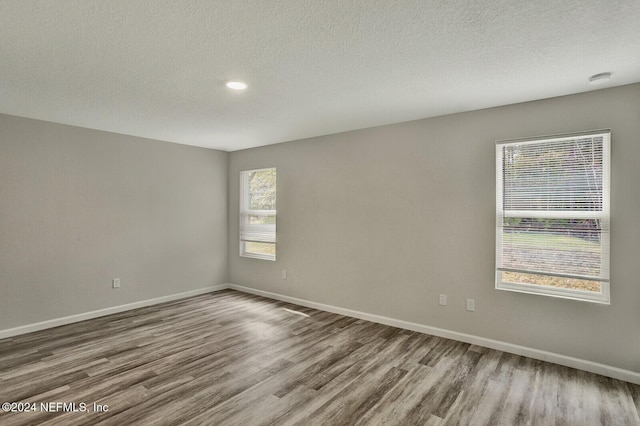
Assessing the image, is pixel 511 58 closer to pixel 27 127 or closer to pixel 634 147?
pixel 634 147

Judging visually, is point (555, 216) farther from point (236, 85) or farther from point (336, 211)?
point (236, 85)

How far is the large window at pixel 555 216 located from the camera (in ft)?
9.20

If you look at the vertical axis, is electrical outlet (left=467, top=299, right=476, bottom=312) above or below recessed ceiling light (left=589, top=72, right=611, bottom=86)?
below

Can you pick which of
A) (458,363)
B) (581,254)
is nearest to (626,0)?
(581,254)

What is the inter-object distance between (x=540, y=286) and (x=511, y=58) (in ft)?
6.90

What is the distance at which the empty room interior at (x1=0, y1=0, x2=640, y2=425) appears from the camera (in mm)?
2014

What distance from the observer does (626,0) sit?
1.62m

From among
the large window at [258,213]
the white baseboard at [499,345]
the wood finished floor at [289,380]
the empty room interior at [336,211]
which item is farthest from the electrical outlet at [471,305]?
the large window at [258,213]

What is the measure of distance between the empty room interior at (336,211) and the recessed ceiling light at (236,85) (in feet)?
0.20

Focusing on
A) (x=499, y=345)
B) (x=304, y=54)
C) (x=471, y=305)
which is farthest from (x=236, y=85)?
(x=499, y=345)

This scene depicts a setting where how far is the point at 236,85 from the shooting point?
2719 millimetres

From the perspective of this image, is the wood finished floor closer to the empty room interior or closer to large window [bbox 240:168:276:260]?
the empty room interior

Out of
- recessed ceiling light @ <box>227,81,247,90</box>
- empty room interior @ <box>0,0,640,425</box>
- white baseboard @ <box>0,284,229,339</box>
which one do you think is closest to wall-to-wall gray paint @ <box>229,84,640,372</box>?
empty room interior @ <box>0,0,640,425</box>

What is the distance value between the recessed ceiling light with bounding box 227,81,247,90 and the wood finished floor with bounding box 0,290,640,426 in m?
2.44
